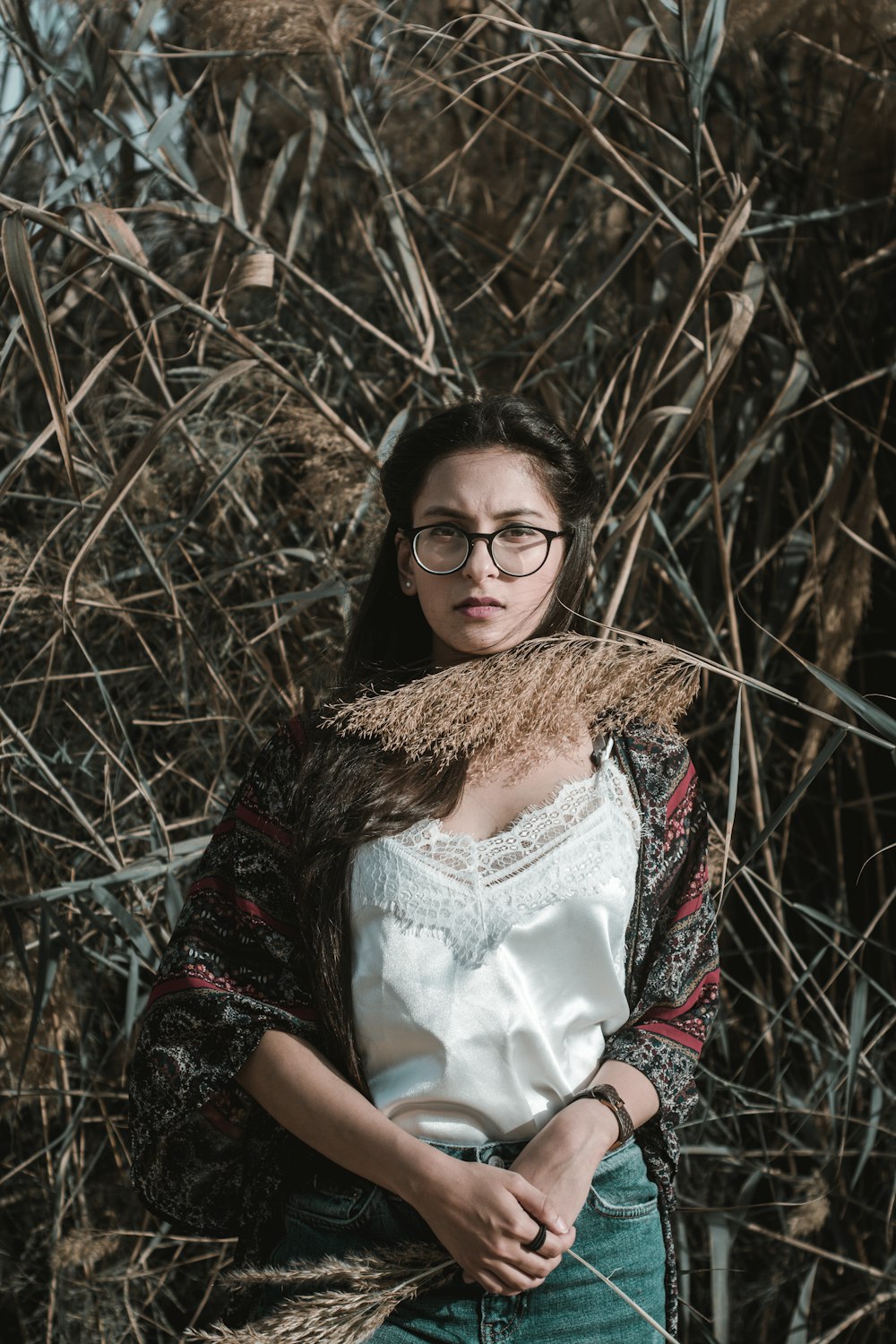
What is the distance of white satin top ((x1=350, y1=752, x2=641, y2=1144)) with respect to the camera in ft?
3.69

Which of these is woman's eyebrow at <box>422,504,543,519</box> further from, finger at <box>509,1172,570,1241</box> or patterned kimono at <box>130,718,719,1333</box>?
finger at <box>509,1172,570,1241</box>

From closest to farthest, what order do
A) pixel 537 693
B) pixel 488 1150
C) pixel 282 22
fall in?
pixel 537 693 < pixel 488 1150 < pixel 282 22

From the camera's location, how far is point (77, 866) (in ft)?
6.30

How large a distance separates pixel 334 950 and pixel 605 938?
0.85 feet

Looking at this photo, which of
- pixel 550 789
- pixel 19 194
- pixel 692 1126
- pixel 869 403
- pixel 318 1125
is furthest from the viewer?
pixel 19 194

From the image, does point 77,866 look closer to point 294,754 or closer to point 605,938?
point 294,754

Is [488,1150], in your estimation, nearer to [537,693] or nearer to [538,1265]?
[538,1265]

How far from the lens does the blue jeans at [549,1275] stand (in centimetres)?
109

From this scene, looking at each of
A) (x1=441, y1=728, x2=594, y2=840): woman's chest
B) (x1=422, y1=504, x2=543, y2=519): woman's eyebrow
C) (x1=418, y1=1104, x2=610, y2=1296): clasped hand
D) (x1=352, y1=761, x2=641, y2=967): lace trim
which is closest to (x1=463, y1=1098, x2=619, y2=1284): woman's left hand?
(x1=418, y1=1104, x2=610, y2=1296): clasped hand

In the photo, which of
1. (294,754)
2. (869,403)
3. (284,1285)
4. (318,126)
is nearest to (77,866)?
(294,754)

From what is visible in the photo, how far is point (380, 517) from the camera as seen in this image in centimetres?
185

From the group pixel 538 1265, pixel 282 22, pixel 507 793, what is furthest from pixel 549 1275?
pixel 282 22

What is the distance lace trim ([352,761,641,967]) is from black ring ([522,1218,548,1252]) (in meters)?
0.23

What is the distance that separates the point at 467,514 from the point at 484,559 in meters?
0.06
